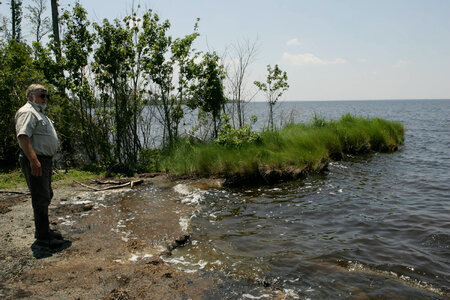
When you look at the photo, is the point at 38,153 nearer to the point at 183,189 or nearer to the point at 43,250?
the point at 43,250

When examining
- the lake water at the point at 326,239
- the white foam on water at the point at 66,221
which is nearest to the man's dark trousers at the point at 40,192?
the white foam on water at the point at 66,221

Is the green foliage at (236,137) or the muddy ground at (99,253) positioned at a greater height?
the green foliage at (236,137)

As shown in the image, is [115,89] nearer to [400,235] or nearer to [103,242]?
[103,242]

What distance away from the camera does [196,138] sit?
39.7 ft

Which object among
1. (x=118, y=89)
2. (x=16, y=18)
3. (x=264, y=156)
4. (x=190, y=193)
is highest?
(x=16, y=18)

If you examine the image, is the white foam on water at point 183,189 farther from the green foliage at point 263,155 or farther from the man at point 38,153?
the man at point 38,153

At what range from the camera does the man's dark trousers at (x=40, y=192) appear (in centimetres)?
445

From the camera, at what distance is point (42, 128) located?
4406mm

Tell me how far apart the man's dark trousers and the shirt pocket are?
342 mm

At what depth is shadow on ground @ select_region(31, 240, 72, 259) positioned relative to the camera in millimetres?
4349

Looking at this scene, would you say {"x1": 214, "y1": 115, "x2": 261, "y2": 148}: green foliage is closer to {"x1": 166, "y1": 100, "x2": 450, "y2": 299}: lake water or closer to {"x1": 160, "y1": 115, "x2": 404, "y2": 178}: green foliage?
{"x1": 160, "y1": 115, "x2": 404, "y2": 178}: green foliage

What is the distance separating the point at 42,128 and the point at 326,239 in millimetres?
4638

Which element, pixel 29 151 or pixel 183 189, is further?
pixel 183 189

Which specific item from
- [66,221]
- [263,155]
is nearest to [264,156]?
[263,155]
